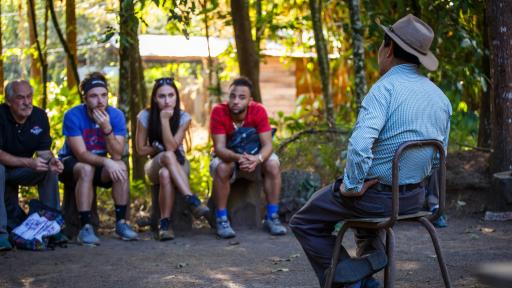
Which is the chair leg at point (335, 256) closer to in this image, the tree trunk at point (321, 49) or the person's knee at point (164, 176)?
the person's knee at point (164, 176)

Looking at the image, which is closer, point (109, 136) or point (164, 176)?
point (109, 136)

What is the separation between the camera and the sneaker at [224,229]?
811cm

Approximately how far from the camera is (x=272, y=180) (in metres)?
8.38

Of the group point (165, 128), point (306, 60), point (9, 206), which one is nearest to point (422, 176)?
point (165, 128)

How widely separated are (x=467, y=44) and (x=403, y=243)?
119 inches

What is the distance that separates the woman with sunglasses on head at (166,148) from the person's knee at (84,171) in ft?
1.86

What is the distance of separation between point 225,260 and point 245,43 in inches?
172

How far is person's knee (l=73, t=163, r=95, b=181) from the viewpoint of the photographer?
7945 millimetres

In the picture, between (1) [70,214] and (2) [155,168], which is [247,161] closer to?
(2) [155,168]

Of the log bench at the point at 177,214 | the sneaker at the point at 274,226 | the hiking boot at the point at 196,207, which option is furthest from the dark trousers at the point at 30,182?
the sneaker at the point at 274,226

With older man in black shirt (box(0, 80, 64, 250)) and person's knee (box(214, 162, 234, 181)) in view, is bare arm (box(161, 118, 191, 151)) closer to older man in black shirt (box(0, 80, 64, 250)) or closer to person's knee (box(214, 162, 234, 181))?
person's knee (box(214, 162, 234, 181))

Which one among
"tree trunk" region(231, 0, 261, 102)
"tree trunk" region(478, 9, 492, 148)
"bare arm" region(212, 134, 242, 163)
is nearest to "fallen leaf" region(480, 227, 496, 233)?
"tree trunk" region(478, 9, 492, 148)

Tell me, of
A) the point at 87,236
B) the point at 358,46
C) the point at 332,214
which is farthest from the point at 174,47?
the point at 332,214

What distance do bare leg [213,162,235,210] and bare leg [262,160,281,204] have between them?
13.5 inches
